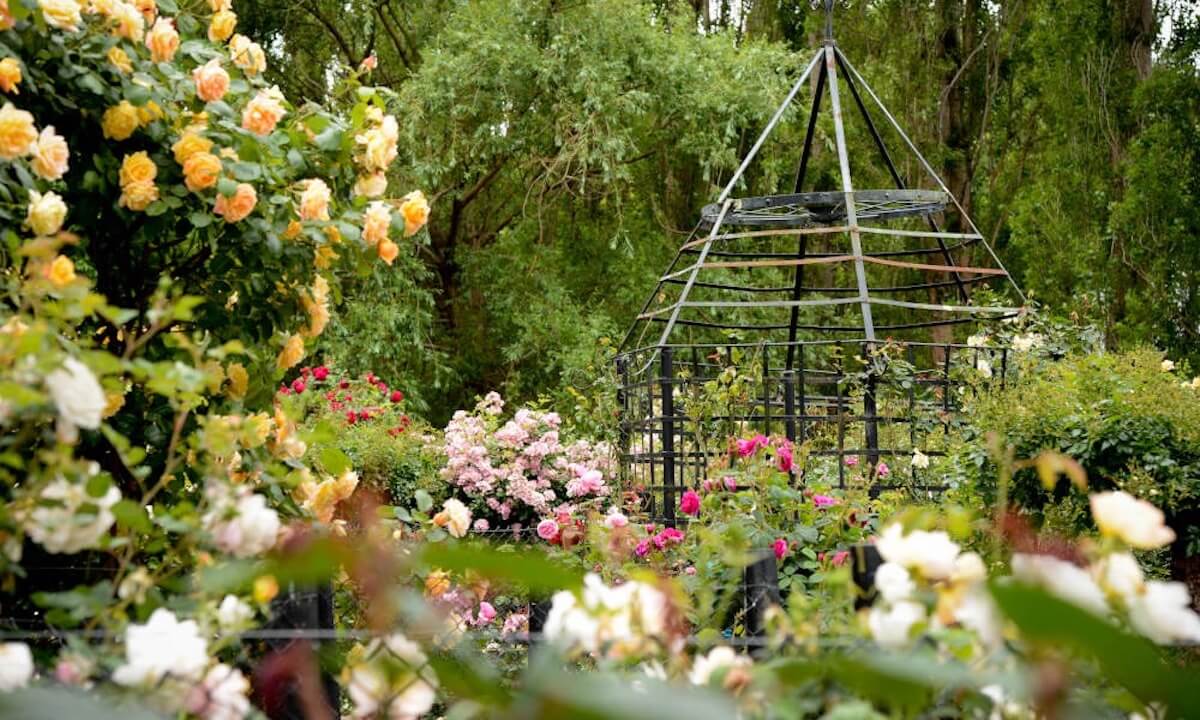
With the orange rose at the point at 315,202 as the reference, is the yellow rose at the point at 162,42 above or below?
above

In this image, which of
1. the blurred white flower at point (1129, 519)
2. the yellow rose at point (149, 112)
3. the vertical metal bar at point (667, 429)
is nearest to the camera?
the blurred white flower at point (1129, 519)

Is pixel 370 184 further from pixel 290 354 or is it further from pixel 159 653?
pixel 159 653

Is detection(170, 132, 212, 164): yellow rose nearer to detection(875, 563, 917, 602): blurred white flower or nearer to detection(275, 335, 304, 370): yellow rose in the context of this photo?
detection(275, 335, 304, 370): yellow rose

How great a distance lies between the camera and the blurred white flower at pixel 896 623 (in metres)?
1.03

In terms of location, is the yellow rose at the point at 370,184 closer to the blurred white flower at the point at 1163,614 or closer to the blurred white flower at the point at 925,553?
the blurred white flower at the point at 925,553

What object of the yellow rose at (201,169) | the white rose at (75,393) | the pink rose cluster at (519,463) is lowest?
the pink rose cluster at (519,463)

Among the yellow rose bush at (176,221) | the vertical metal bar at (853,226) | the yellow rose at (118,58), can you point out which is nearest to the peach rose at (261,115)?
the yellow rose bush at (176,221)

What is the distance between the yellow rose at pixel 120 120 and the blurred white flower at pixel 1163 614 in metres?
1.84

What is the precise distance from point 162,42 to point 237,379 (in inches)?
24.2

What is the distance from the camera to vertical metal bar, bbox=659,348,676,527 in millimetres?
4734

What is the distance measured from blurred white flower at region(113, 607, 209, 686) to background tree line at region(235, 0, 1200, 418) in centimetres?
785

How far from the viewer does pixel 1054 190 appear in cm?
1016

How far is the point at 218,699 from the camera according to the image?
1099 millimetres

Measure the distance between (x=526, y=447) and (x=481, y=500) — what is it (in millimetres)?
344
